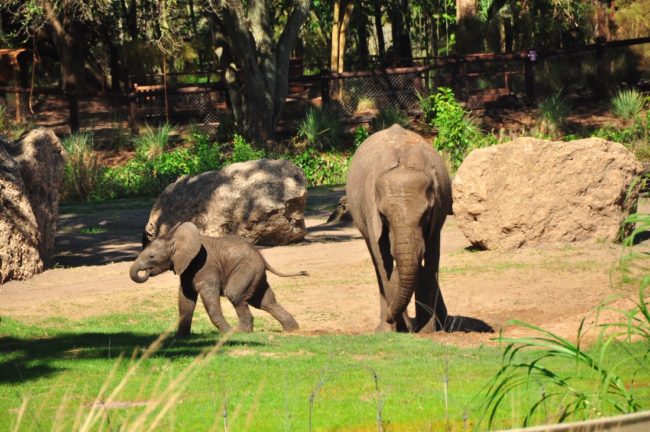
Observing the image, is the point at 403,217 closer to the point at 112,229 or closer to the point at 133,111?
the point at 112,229

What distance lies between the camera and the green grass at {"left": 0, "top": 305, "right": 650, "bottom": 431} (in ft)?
26.8

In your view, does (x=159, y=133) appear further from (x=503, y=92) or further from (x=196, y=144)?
(x=503, y=92)

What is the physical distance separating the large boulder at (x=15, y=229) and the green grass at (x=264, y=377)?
4.60 m

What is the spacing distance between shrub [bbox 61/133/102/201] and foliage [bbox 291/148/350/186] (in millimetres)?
4758

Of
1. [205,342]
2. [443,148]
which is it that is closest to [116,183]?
[443,148]

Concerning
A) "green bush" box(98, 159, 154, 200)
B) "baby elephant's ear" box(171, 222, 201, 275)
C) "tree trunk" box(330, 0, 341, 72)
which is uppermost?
"tree trunk" box(330, 0, 341, 72)

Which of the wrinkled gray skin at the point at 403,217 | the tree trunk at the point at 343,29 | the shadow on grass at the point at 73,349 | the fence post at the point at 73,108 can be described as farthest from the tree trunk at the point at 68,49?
the shadow on grass at the point at 73,349

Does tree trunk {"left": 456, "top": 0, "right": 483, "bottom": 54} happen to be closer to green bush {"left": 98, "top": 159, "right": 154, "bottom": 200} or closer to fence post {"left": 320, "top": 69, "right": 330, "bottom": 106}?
fence post {"left": 320, "top": 69, "right": 330, "bottom": 106}

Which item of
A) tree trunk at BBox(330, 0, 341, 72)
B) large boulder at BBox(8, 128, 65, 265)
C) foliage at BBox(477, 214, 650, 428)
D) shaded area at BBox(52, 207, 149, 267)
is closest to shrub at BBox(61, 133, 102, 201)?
shaded area at BBox(52, 207, 149, 267)

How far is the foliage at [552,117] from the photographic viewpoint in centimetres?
3225

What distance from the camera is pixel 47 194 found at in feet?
63.3

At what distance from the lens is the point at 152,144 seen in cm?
3133

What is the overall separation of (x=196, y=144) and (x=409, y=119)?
6479 millimetres

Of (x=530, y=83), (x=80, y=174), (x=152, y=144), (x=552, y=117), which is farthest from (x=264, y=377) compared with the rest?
(x=530, y=83)
